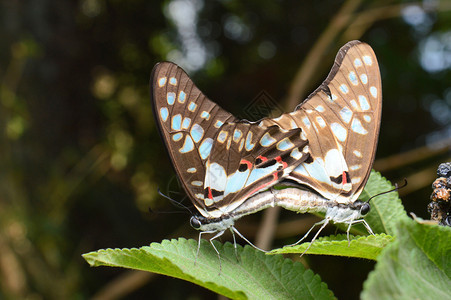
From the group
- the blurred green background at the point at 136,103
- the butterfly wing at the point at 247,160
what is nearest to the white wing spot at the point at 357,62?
the butterfly wing at the point at 247,160

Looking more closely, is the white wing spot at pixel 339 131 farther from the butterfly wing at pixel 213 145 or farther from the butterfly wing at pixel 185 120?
the butterfly wing at pixel 185 120

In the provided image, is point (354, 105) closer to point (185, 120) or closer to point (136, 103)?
point (185, 120)

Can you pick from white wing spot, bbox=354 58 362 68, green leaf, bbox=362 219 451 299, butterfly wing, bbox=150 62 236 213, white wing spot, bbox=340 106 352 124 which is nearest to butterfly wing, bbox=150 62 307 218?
butterfly wing, bbox=150 62 236 213

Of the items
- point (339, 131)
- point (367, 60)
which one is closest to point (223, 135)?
point (339, 131)

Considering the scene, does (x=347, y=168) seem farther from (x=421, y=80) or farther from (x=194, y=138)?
(x=421, y=80)

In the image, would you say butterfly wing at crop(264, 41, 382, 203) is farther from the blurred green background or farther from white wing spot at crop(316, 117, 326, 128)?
the blurred green background

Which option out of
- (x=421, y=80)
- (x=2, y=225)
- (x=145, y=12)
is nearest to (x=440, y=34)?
(x=421, y=80)
